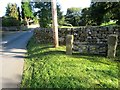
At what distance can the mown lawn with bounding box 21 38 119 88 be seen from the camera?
597cm

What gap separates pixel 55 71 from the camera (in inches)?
283

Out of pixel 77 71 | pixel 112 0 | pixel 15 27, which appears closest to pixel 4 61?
pixel 77 71

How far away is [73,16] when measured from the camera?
36.3m

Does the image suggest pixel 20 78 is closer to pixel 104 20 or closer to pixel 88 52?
pixel 88 52

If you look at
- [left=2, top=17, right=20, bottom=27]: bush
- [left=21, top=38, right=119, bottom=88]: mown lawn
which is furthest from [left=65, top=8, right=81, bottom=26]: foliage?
[left=21, top=38, right=119, bottom=88]: mown lawn

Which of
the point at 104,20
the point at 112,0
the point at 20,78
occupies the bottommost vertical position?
the point at 20,78

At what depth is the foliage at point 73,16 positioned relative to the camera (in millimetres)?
33938

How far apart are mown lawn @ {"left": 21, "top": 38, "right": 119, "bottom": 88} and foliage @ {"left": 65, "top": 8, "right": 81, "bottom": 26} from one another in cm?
2461

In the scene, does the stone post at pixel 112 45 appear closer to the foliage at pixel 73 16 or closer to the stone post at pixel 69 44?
the stone post at pixel 69 44

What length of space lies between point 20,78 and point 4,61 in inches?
128

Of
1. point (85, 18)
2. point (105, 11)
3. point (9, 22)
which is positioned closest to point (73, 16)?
point (85, 18)

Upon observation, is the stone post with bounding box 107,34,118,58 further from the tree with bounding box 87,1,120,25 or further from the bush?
the bush

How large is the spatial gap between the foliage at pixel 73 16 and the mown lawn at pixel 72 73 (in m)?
24.6

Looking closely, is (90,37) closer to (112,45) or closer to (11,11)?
(112,45)
